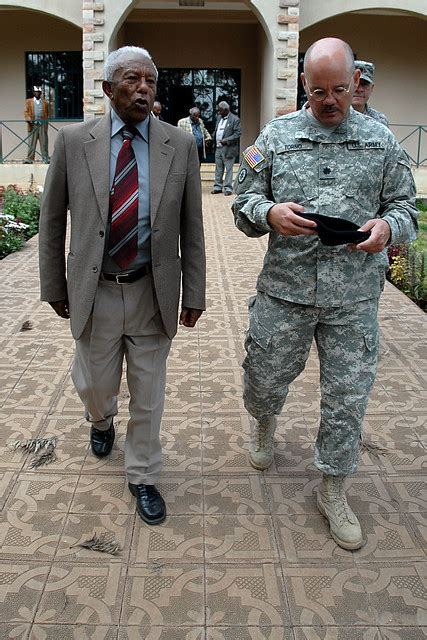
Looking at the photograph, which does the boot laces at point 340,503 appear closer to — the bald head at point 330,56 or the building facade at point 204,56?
the bald head at point 330,56

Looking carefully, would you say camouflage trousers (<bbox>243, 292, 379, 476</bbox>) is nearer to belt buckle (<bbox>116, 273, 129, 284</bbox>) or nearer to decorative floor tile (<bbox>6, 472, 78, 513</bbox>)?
belt buckle (<bbox>116, 273, 129, 284</bbox>)

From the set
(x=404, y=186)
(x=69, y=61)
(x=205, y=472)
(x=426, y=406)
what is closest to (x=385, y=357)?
(x=426, y=406)

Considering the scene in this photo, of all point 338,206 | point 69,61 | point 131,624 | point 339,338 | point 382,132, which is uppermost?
point 69,61

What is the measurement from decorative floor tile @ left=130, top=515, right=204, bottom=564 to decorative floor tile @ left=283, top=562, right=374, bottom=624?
380 mm

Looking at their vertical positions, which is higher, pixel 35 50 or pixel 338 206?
pixel 35 50

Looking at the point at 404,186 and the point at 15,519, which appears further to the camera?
the point at 15,519

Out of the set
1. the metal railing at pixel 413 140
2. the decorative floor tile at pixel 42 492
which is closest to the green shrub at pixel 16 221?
the decorative floor tile at pixel 42 492

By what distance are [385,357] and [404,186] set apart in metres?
2.44

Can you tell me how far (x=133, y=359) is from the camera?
2844 mm

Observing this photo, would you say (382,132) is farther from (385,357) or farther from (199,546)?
(385,357)

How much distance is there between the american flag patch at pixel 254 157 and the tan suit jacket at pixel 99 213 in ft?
0.78

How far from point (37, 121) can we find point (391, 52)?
29.2ft

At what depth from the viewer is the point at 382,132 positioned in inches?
102

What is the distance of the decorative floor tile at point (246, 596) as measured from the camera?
233cm
